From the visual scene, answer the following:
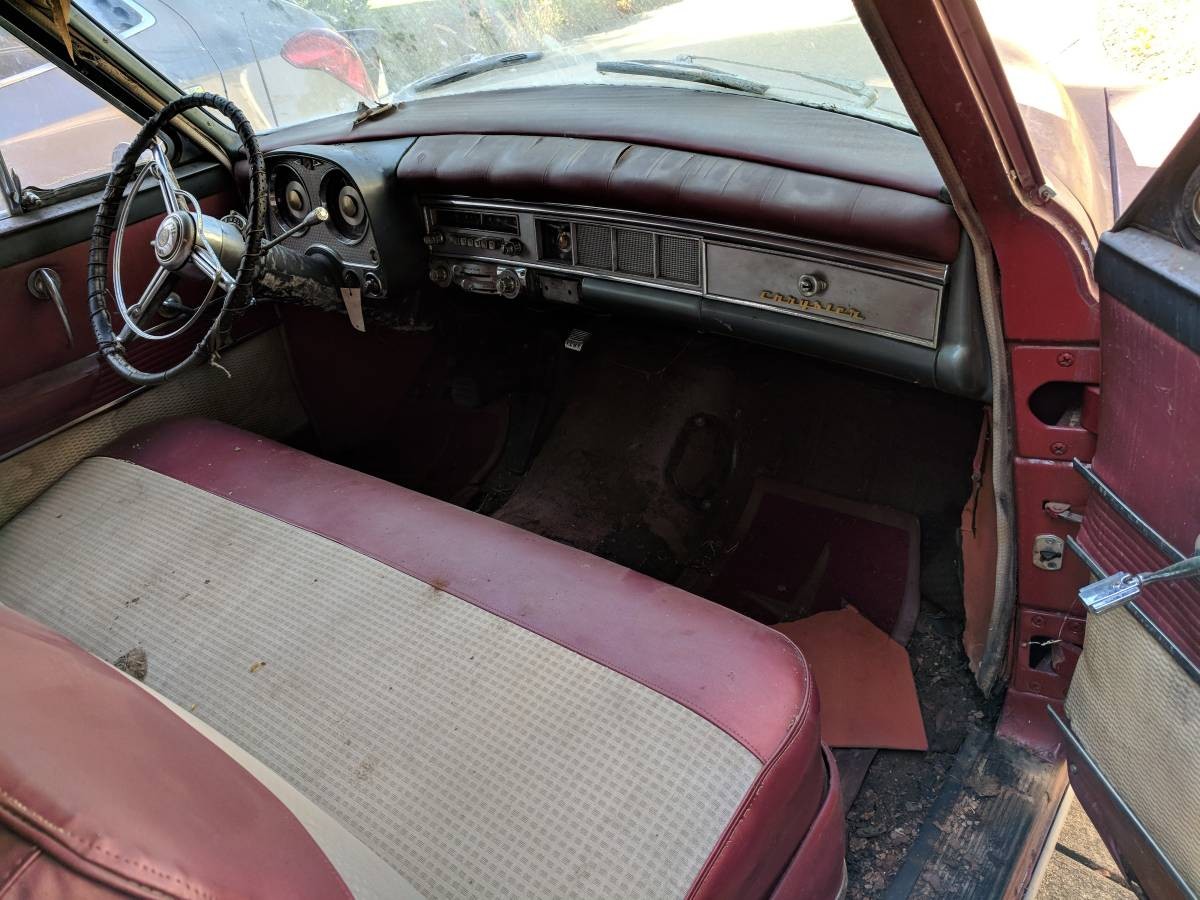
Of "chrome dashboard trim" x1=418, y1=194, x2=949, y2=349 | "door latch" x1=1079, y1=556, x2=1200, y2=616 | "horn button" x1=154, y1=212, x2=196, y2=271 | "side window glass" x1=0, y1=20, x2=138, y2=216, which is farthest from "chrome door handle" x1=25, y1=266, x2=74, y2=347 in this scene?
"door latch" x1=1079, y1=556, x2=1200, y2=616

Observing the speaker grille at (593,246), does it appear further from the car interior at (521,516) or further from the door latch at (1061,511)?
the door latch at (1061,511)

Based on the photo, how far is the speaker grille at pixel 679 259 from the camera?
73.9 inches

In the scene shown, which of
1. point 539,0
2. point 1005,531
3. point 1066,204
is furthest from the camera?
point 539,0

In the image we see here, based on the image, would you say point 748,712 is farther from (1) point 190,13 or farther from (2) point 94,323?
(1) point 190,13

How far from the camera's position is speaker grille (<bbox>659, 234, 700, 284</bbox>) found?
1876 millimetres

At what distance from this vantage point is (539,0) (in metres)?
2.39

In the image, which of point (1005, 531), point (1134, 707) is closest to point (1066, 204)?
point (1005, 531)

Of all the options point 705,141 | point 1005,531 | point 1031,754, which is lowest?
point 1031,754

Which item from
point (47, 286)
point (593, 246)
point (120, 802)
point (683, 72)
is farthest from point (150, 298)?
point (120, 802)

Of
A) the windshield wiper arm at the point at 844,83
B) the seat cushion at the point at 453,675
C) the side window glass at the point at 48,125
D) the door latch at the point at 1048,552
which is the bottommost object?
the door latch at the point at 1048,552

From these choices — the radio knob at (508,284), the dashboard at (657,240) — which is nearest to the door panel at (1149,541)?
the dashboard at (657,240)

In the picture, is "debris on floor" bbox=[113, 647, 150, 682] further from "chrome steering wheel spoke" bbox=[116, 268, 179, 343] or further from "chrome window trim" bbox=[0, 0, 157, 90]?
"chrome window trim" bbox=[0, 0, 157, 90]

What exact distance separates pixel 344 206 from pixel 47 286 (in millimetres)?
744

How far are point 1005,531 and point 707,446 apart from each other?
1128 mm
